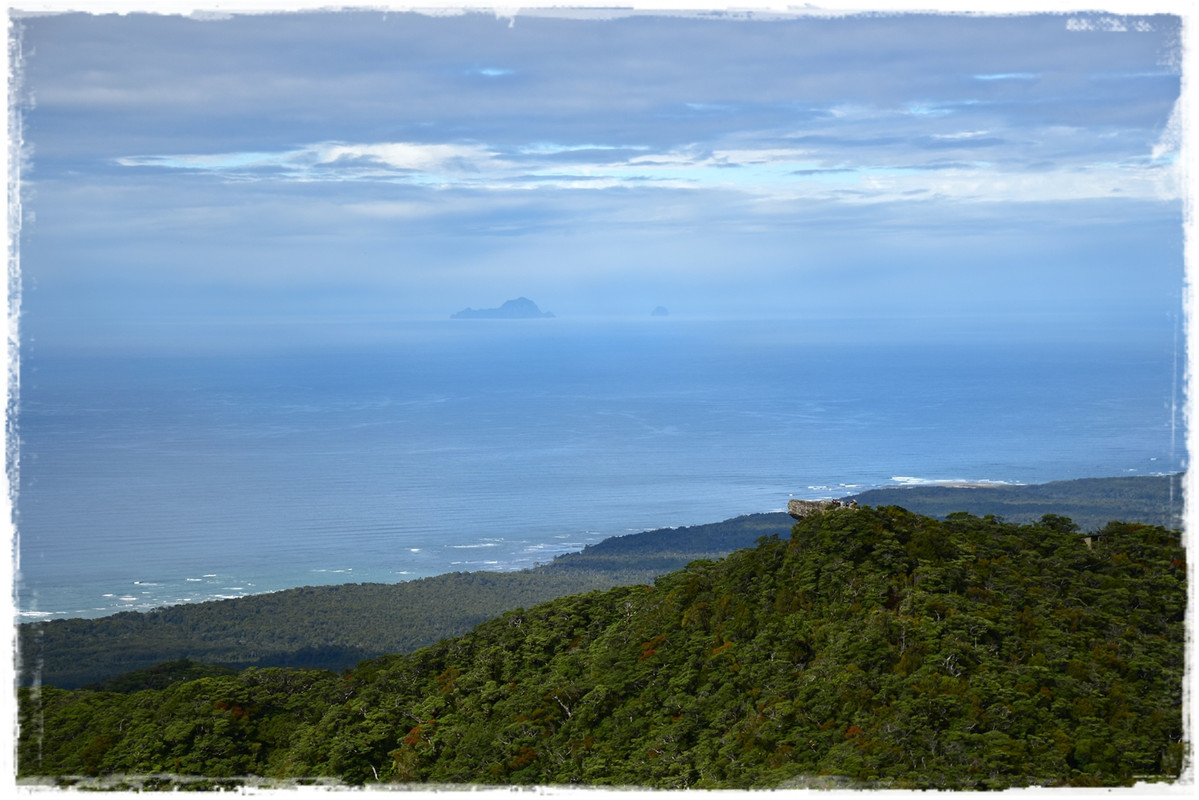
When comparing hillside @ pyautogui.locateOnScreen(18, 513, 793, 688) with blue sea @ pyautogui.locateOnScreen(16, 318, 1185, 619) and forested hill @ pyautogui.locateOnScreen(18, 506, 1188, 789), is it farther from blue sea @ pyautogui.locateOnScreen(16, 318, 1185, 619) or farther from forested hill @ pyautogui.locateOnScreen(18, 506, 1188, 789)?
forested hill @ pyautogui.locateOnScreen(18, 506, 1188, 789)

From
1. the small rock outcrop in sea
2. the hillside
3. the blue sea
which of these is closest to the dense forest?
the hillside

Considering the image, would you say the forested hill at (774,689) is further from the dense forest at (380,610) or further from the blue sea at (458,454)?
the dense forest at (380,610)

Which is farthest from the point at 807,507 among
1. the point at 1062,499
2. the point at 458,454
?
the point at 458,454

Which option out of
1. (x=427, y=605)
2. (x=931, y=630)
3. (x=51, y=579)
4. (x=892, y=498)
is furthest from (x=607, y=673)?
(x=892, y=498)

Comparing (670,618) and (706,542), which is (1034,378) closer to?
(706,542)

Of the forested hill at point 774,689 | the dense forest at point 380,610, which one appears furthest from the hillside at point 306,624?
the forested hill at point 774,689

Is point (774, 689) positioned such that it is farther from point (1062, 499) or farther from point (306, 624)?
point (1062, 499)
